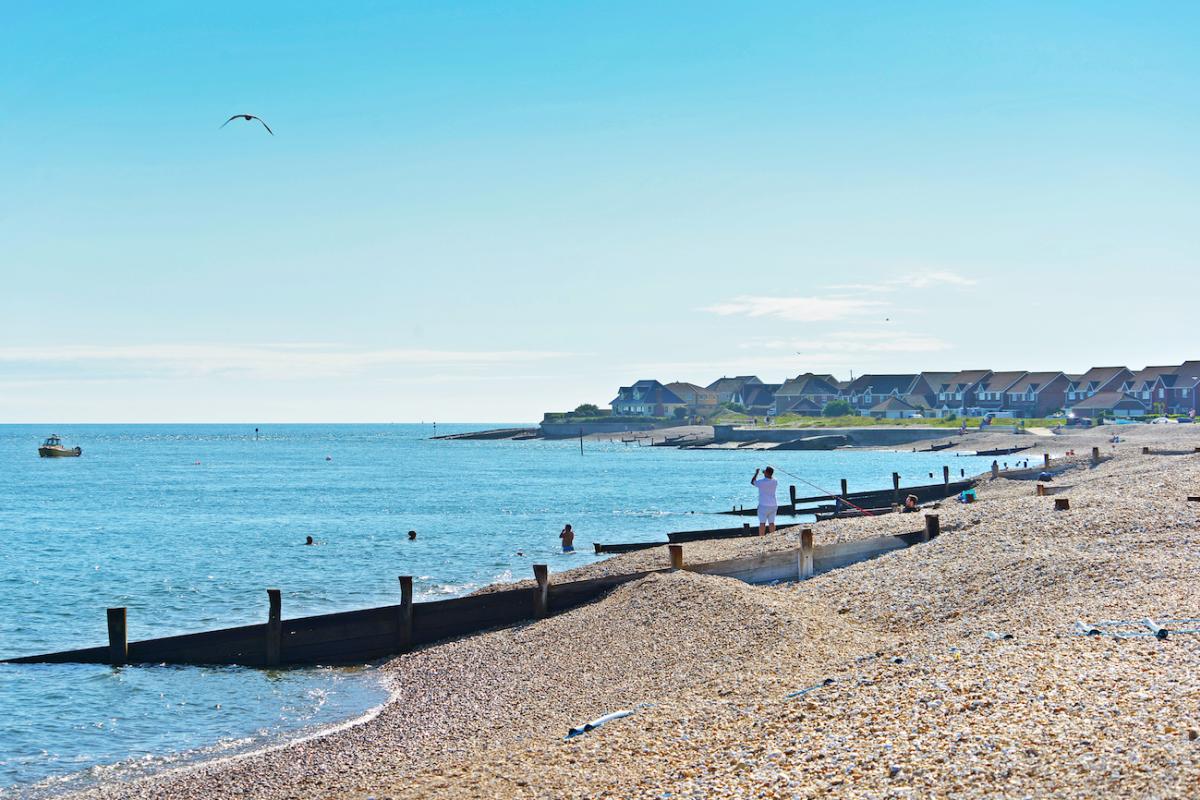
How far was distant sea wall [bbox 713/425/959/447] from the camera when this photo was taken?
12975 centimetres

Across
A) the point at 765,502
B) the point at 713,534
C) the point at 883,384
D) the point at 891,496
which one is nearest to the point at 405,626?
the point at 765,502

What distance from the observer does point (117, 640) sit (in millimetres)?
20984

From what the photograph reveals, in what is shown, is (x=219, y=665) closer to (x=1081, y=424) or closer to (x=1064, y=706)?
(x=1064, y=706)

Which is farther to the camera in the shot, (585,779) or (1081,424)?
(1081,424)

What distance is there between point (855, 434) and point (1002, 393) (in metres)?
30.2

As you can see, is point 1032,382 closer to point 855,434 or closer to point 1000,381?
point 1000,381

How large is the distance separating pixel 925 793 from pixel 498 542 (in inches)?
1449

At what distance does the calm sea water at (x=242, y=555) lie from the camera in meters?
17.6

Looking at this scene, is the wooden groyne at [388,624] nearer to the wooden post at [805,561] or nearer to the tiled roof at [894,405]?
the wooden post at [805,561]

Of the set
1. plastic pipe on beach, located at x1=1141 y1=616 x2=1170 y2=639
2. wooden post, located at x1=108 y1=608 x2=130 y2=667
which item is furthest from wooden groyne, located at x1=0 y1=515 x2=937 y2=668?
plastic pipe on beach, located at x1=1141 y1=616 x2=1170 y2=639

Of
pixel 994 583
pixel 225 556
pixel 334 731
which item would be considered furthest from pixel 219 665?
pixel 225 556

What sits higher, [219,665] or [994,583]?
[994,583]

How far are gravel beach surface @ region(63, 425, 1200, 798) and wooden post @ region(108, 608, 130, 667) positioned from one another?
17.7 ft

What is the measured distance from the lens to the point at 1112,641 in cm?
1245
